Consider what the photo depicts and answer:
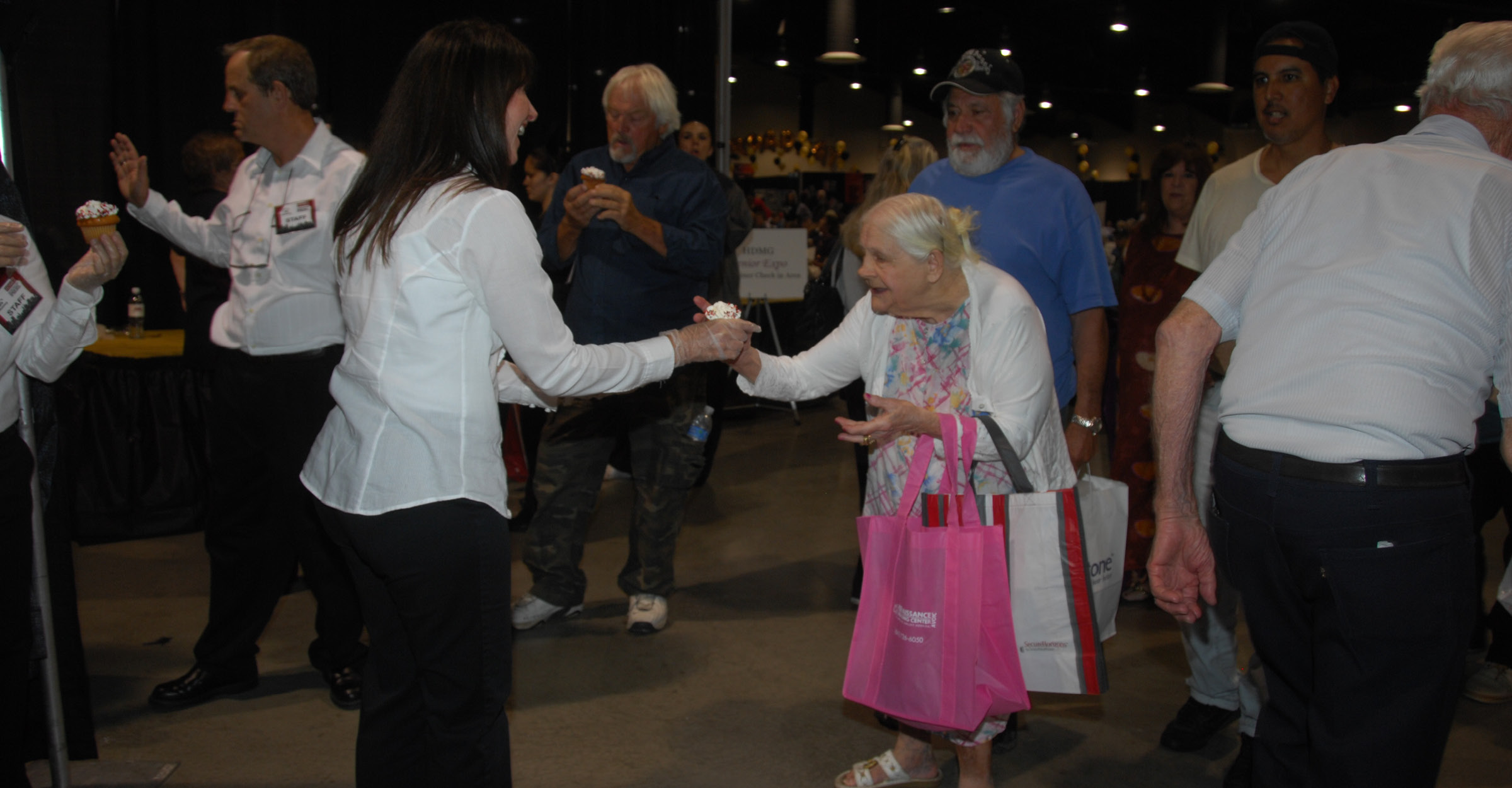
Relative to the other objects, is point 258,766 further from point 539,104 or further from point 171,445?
point 539,104

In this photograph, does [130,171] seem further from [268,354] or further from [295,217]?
[268,354]

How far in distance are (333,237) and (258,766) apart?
156 centimetres

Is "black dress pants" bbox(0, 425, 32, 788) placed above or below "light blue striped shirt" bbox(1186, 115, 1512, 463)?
below

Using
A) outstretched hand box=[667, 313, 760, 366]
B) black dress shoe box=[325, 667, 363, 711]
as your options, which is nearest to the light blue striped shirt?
outstretched hand box=[667, 313, 760, 366]

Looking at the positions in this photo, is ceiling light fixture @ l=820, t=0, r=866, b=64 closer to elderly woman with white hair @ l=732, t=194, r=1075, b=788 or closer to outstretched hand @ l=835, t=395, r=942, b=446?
elderly woman with white hair @ l=732, t=194, r=1075, b=788

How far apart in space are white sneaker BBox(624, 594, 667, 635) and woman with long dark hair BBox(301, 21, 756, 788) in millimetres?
1701

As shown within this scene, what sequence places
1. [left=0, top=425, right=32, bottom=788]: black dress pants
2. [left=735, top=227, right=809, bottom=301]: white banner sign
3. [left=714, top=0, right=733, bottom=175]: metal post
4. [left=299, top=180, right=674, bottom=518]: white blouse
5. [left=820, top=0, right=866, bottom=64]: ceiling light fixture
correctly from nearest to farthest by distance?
[left=299, top=180, right=674, bottom=518]: white blouse
[left=0, top=425, right=32, bottom=788]: black dress pants
[left=714, top=0, right=733, bottom=175]: metal post
[left=735, top=227, right=809, bottom=301]: white banner sign
[left=820, top=0, right=866, bottom=64]: ceiling light fixture

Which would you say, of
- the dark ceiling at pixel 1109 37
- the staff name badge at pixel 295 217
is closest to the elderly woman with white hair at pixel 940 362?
the staff name badge at pixel 295 217

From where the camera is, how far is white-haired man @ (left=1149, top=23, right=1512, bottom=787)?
1487mm

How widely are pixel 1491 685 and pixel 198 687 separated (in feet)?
12.6

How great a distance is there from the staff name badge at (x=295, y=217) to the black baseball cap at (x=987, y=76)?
5.49 feet

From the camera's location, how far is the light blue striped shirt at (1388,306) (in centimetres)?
149

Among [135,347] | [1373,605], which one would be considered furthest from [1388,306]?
[135,347]

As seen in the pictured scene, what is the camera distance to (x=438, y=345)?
5.45 ft
